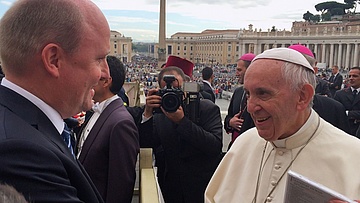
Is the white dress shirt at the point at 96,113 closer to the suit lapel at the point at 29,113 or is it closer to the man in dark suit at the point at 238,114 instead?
the suit lapel at the point at 29,113

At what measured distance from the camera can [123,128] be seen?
2340 millimetres

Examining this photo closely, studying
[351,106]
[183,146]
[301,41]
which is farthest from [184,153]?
[301,41]

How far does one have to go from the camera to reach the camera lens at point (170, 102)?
290cm

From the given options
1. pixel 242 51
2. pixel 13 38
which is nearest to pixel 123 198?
pixel 13 38

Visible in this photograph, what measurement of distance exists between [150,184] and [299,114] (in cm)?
97

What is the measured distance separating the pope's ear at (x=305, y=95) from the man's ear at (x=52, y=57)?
1.28 metres

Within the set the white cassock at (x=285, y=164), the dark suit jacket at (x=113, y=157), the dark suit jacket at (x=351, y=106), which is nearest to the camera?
the white cassock at (x=285, y=164)

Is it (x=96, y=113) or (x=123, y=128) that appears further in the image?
(x=96, y=113)

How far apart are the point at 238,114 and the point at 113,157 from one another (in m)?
2.30

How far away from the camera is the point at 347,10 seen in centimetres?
8762

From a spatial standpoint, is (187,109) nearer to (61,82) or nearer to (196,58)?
(61,82)

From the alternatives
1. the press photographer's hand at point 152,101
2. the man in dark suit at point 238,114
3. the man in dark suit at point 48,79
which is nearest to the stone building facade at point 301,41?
the man in dark suit at point 238,114

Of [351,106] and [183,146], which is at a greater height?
[183,146]

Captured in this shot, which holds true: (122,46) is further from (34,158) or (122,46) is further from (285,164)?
(34,158)
